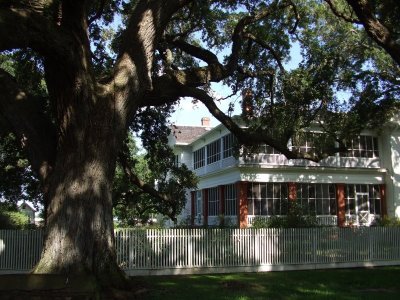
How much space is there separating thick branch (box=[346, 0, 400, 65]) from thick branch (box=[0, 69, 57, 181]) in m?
7.54

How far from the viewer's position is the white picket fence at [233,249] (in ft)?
49.4

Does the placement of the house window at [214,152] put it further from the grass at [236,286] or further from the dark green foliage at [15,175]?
the grass at [236,286]

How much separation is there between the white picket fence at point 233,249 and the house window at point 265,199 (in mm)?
13992

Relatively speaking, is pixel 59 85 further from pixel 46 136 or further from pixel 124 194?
pixel 124 194

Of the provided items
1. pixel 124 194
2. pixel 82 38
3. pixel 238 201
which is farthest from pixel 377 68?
pixel 82 38

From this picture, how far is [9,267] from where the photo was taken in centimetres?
1492

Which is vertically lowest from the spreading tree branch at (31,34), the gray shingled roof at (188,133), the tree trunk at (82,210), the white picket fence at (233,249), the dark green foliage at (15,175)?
the white picket fence at (233,249)

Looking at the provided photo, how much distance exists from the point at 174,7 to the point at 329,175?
2526cm

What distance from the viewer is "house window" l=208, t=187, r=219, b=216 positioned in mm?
37844

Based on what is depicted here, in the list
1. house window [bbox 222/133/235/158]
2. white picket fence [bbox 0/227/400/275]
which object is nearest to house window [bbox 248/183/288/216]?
house window [bbox 222/133/235/158]

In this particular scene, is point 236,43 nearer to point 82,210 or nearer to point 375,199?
point 82,210

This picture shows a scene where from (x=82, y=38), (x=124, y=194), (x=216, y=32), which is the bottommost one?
(x=124, y=194)

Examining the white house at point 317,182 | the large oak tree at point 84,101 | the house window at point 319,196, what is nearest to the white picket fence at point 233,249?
the large oak tree at point 84,101

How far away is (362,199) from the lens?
35000 millimetres
